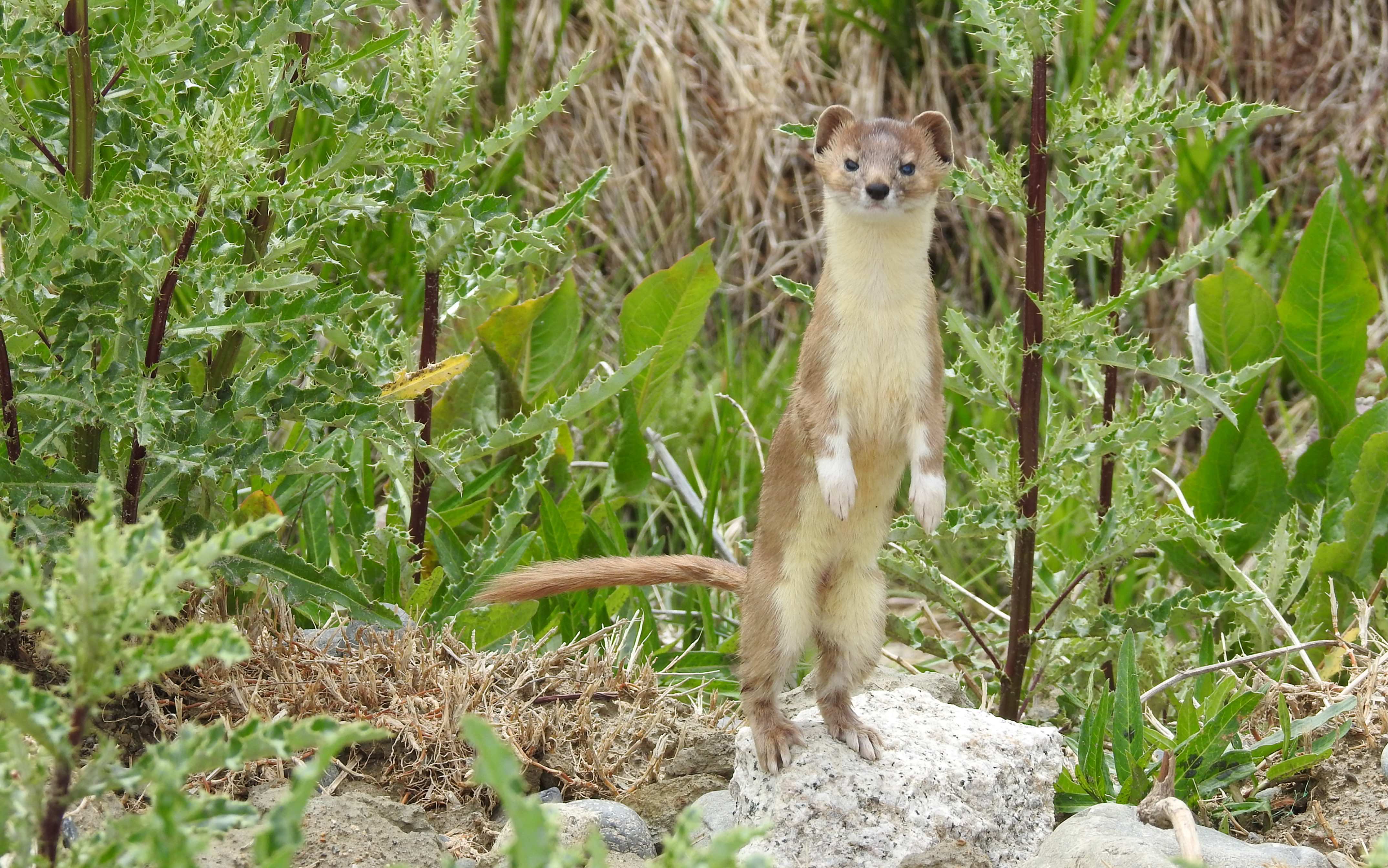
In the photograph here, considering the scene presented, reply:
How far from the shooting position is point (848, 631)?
2.92 m

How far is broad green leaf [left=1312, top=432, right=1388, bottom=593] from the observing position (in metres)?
3.76

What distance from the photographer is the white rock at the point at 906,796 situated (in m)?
2.68

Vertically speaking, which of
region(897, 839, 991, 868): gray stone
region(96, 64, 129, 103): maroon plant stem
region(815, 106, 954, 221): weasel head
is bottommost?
region(897, 839, 991, 868): gray stone

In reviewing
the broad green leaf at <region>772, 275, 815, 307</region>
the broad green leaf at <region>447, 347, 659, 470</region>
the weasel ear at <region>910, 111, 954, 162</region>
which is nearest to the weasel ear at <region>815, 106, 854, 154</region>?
the weasel ear at <region>910, 111, 954, 162</region>

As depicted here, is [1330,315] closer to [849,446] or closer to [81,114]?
[849,446]

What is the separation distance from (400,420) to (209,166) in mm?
776

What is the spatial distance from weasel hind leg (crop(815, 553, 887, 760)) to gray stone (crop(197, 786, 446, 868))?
2.68 ft

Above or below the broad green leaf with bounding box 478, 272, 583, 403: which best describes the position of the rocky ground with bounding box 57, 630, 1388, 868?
below

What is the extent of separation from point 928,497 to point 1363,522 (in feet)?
5.29

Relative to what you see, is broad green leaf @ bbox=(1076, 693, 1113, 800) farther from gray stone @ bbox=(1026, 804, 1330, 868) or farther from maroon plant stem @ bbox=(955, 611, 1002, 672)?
maroon plant stem @ bbox=(955, 611, 1002, 672)

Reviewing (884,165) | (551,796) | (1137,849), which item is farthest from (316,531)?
(1137,849)

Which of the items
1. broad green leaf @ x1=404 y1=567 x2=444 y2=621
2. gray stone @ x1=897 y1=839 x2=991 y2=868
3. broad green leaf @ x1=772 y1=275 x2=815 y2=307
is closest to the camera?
gray stone @ x1=897 y1=839 x2=991 y2=868

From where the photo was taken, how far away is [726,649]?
3859 mm

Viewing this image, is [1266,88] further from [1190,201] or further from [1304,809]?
[1304,809]
